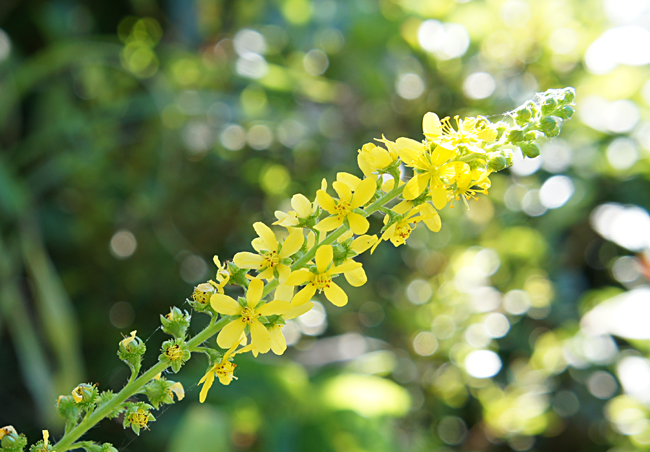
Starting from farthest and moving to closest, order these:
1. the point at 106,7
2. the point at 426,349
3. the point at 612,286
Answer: the point at 106,7
the point at 612,286
the point at 426,349

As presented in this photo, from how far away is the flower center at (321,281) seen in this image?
396 mm

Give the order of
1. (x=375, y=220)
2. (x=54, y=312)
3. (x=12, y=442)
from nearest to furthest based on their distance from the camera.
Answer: (x=12, y=442) → (x=54, y=312) → (x=375, y=220)

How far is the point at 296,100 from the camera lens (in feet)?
5.58

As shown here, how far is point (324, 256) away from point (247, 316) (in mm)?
72

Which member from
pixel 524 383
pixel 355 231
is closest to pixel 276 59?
pixel 524 383

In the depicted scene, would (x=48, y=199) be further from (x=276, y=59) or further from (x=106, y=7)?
(x=276, y=59)

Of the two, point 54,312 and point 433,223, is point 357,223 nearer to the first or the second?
point 433,223

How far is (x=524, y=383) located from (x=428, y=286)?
0.36 metres

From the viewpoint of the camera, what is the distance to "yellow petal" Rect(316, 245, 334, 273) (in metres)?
0.38

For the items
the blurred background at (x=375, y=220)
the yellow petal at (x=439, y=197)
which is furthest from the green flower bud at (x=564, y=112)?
the blurred background at (x=375, y=220)

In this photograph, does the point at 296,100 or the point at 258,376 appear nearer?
the point at 258,376

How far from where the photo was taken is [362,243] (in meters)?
0.40

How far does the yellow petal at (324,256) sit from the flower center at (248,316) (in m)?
0.06

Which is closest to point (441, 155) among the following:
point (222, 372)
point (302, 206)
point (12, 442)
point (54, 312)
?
point (302, 206)
